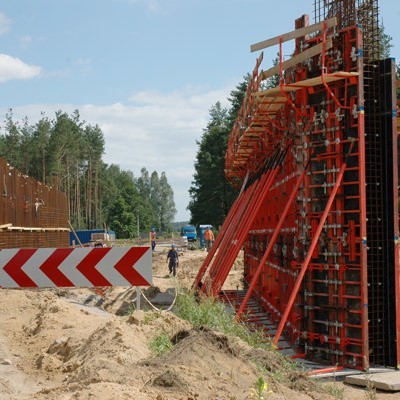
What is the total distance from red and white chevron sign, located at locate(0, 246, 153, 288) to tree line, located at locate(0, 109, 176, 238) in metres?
63.6

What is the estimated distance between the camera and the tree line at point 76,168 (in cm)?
8119

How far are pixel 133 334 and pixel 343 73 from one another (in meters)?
5.99

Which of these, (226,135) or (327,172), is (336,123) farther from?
(226,135)

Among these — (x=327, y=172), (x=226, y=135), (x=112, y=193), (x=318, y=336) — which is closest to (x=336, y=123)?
(x=327, y=172)

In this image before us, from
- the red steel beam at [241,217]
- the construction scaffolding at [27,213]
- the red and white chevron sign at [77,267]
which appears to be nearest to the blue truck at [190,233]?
the construction scaffolding at [27,213]

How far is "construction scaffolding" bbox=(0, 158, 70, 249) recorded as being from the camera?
18.1m

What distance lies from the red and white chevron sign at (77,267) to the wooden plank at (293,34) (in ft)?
16.7

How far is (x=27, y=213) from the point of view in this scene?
22141mm

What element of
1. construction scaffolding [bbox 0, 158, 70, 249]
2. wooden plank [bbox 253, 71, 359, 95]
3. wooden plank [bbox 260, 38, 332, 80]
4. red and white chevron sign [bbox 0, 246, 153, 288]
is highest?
wooden plank [bbox 260, 38, 332, 80]

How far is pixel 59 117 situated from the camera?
88.1 meters

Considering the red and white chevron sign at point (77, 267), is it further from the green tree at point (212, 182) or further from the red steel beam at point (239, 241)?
the green tree at point (212, 182)

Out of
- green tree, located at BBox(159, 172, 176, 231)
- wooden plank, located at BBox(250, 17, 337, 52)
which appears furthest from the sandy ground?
green tree, located at BBox(159, 172, 176, 231)

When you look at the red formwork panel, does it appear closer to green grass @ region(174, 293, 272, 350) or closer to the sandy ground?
the sandy ground

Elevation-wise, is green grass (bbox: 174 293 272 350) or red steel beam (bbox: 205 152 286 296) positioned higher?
red steel beam (bbox: 205 152 286 296)
